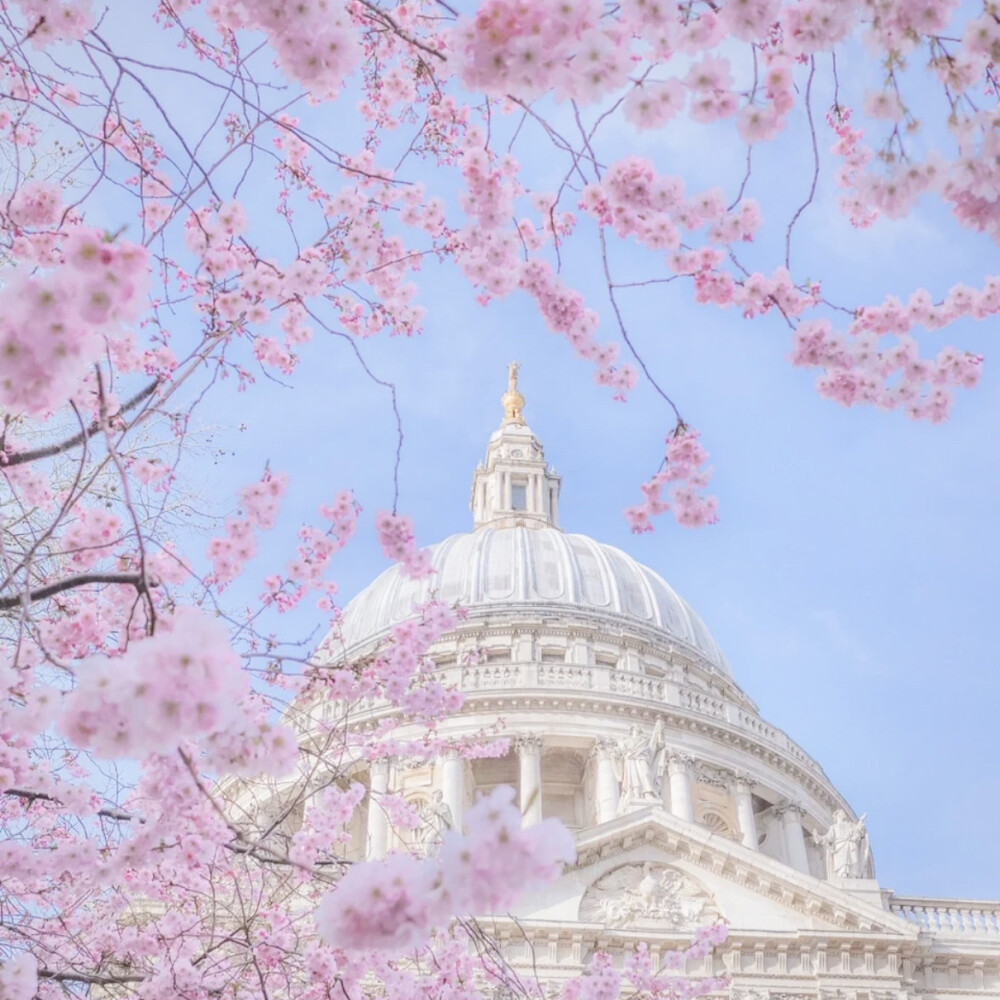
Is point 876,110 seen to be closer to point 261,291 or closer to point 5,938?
point 261,291

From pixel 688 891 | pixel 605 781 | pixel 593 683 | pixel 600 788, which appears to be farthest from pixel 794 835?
pixel 688 891

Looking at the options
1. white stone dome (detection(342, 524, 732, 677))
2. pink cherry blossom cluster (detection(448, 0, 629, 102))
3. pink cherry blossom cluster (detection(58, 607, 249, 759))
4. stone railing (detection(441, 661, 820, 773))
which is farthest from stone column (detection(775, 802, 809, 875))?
pink cherry blossom cluster (detection(58, 607, 249, 759))

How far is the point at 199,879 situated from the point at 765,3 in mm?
11276

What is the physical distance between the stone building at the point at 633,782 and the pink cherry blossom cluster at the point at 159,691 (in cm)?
570

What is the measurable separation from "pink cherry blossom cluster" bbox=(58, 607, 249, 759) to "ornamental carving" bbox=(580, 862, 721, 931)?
2374cm

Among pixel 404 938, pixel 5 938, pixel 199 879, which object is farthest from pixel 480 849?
pixel 199 879

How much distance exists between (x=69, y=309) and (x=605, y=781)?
37.6 metres

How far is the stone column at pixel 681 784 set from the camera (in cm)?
4081

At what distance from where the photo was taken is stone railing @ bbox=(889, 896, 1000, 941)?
27.7m

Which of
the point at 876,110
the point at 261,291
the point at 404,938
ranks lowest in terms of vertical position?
the point at 404,938

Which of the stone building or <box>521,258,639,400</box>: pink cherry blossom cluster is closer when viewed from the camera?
A: <box>521,258,639,400</box>: pink cherry blossom cluster

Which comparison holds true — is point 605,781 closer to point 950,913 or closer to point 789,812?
point 789,812

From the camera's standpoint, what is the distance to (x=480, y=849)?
163 inches

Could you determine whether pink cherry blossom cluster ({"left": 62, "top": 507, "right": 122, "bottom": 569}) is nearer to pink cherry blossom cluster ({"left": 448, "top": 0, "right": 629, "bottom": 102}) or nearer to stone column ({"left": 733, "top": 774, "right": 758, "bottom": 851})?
pink cherry blossom cluster ({"left": 448, "top": 0, "right": 629, "bottom": 102})
